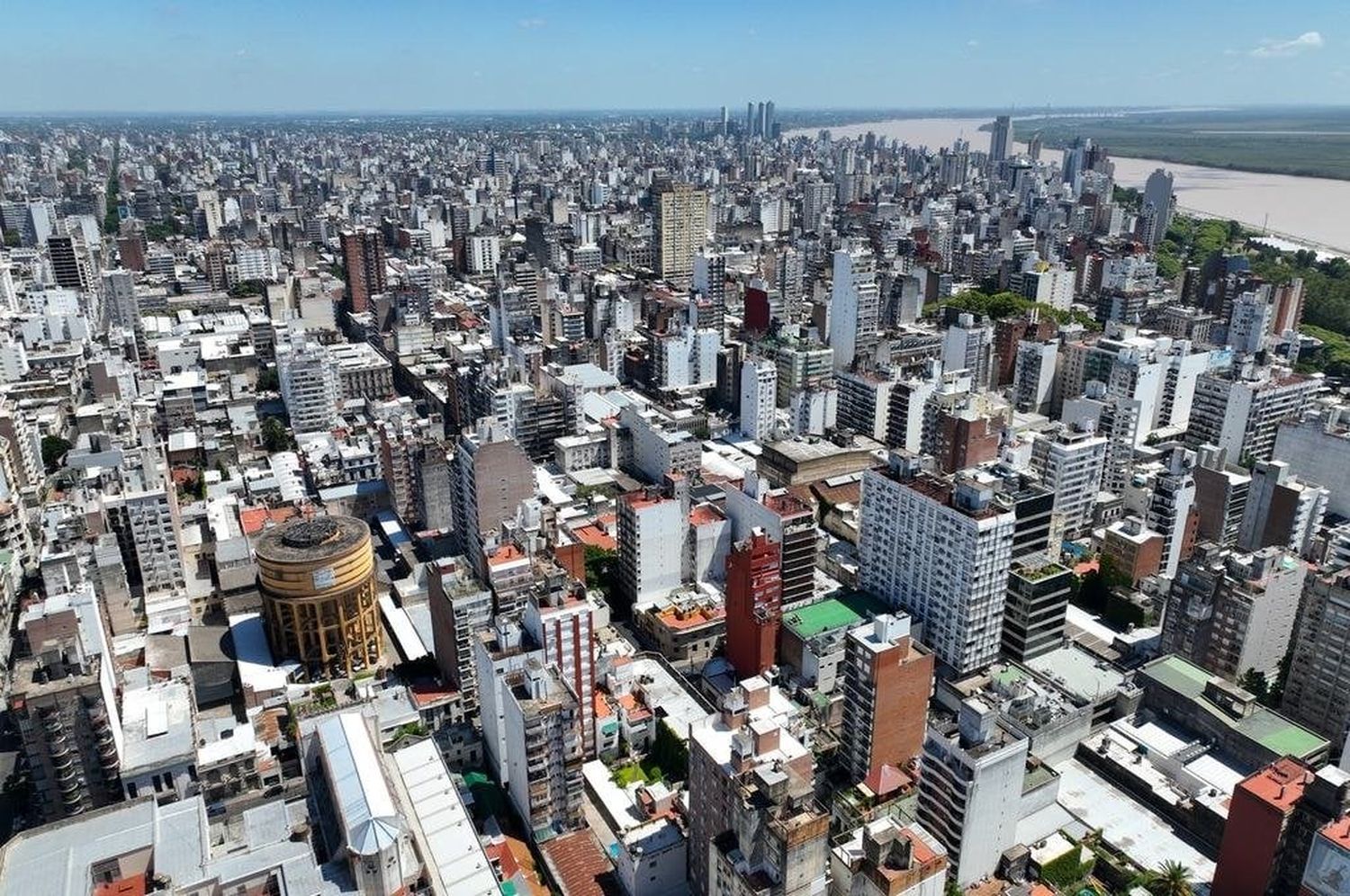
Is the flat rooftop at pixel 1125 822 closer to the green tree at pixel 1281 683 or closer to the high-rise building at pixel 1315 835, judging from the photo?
the high-rise building at pixel 1315 835

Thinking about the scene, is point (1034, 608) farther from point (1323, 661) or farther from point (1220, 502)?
point (1220, 502)

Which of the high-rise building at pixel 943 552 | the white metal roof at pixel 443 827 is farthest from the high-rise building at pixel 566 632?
the high-rise building at pixel 943 552

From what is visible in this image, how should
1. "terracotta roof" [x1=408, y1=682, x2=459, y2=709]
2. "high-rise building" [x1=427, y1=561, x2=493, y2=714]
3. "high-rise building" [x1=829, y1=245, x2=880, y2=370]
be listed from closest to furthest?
"high-rise building" [x1=427, y1=561, x2=493, y2=714] < "terracotta roof" [x1=408, y1=682, x2=459, y2=709] < "high-rise building" [x1=829, y1=245, x2=880, y2=370]

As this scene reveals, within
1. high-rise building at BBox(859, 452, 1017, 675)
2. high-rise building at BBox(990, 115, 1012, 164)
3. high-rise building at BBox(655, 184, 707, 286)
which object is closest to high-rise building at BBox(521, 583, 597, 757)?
high-rise building at BBox(859, 452, 1017, 675)

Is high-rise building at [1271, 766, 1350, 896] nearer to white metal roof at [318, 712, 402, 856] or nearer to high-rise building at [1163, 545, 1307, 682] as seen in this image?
high-rise building at [1163, 545, 1307, 682]

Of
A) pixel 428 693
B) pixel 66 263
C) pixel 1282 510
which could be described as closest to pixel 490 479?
pixel 428 693

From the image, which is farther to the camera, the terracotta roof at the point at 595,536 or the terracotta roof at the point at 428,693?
the terracotta roof at the point at 595,536

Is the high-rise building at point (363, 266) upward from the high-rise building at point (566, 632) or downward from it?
upward

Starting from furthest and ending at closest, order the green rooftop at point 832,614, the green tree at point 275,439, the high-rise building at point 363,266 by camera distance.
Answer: the high-rise building at point 363,266, the green tree at point 275,439, the green rooftop at point 832,614
